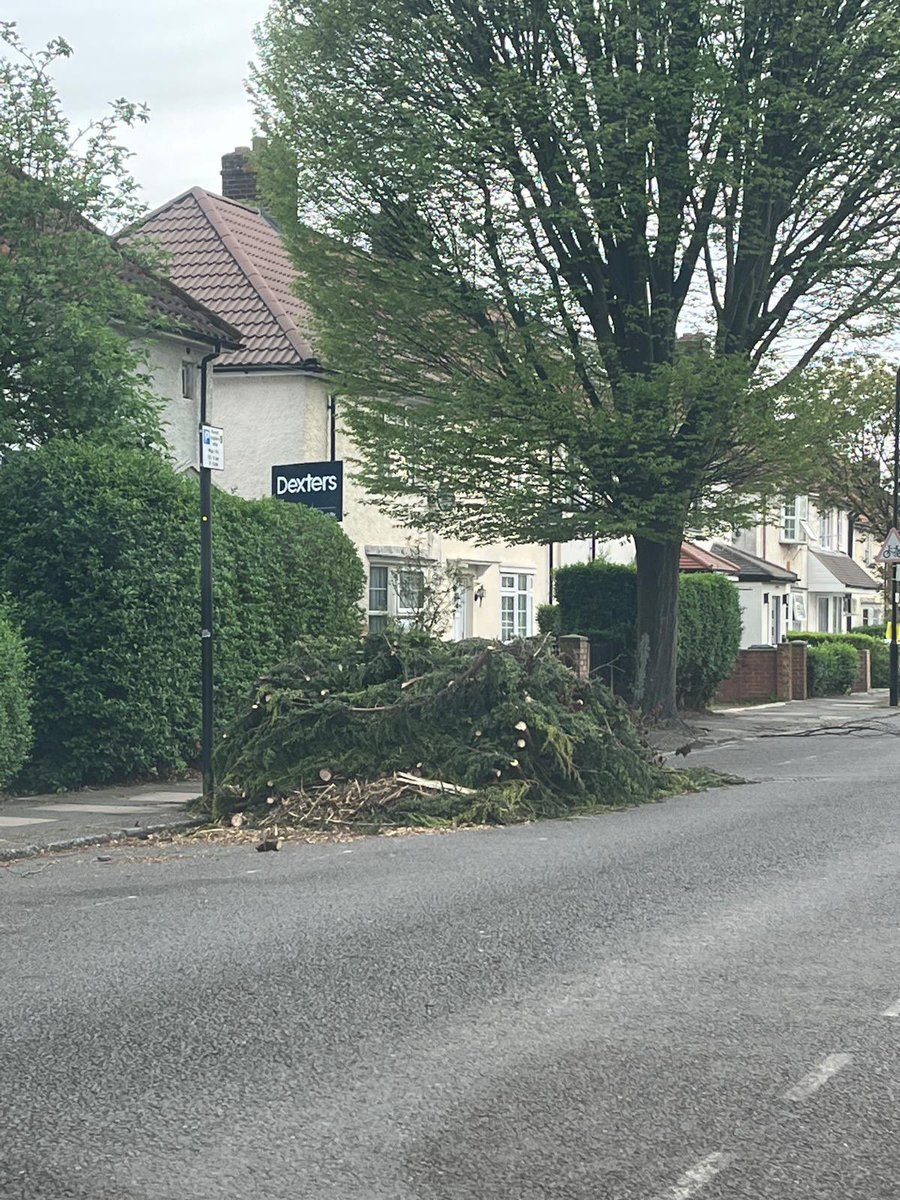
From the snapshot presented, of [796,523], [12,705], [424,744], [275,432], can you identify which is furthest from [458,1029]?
[796,523]

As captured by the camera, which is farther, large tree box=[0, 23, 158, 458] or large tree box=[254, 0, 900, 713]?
large tree box=[254, 0, 900, 713]

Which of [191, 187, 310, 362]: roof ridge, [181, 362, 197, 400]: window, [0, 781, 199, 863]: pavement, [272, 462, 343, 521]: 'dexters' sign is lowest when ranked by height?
[0, 781, 199, 863]: pavement

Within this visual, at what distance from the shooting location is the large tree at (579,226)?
21344mm

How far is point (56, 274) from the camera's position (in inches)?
672

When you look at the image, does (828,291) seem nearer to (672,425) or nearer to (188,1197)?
(672,425)

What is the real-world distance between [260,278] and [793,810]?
2358 cm

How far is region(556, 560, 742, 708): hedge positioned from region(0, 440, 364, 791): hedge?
13927mm

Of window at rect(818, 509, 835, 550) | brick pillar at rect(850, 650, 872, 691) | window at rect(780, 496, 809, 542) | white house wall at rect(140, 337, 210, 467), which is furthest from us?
window at rect(818, 509, 835, 550)

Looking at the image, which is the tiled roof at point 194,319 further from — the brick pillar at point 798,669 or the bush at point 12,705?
the brick pillar at point 798,669

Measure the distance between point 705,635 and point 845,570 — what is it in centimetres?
4065

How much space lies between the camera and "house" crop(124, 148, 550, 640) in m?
31.9

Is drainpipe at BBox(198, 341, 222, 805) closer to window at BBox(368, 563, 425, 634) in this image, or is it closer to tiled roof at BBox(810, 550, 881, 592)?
window at BBox(368, 563, 425, 634)

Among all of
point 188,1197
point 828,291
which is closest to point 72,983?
point 188,1197

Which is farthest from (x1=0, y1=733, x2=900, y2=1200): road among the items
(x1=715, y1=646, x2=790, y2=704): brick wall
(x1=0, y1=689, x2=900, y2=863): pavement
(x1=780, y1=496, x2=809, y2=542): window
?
(x1=780, y1=496, x2=809, y2=542): window
